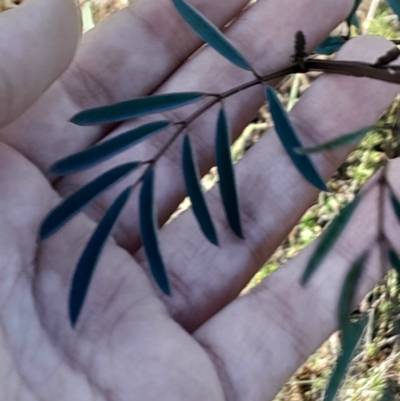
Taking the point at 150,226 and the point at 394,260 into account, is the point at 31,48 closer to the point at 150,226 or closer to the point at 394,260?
the point at 150,226

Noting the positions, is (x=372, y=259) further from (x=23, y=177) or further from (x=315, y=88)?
(x=23, y=177)

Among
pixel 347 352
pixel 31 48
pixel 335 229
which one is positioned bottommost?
pixel 347 352

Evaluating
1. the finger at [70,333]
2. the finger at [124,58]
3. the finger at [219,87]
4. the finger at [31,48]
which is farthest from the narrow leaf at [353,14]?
the finger at [70,333]

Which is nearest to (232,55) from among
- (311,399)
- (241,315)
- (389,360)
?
(241,315)

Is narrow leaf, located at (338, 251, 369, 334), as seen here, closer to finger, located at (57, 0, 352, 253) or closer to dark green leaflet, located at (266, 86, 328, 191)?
dark green leaflet, located at (266, 86, 328, 191)

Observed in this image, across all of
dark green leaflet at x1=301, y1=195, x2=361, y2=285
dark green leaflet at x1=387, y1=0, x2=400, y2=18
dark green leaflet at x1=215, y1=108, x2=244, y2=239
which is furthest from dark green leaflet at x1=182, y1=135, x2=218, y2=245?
dark green leaflet at x1=387, y1=0, x2=400, y2=18

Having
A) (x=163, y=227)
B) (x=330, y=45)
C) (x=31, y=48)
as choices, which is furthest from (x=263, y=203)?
(x=31, y=48)
